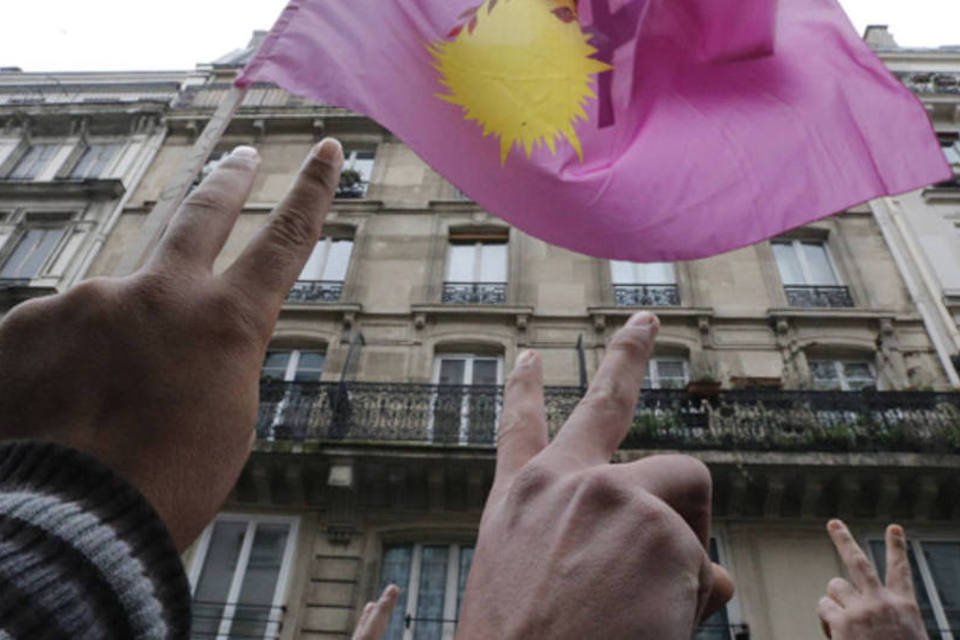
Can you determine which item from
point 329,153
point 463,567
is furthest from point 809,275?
point 329,153

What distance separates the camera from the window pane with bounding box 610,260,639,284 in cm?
1393

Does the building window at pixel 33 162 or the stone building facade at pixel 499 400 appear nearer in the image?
the stone building facade at pixel 499 400

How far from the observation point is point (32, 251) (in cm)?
1553

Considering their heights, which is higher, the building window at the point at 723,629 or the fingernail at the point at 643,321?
the building window at the point at 723,629

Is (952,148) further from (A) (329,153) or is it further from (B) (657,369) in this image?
(A) (329,153)

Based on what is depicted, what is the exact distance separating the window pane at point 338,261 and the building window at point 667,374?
274 inches

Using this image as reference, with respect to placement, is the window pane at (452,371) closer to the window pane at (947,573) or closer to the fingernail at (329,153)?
the window pane at (947,573)

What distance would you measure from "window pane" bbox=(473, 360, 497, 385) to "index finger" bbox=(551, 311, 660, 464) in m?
10.7

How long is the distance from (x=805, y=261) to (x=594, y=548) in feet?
49.4

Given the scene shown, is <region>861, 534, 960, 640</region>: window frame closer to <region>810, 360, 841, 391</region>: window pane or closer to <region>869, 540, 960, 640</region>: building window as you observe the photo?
<region>869, 540, 960, 640</region>: building window

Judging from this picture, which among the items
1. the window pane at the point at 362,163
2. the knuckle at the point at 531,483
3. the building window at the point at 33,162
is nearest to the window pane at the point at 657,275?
the window pane at the point at 362,163

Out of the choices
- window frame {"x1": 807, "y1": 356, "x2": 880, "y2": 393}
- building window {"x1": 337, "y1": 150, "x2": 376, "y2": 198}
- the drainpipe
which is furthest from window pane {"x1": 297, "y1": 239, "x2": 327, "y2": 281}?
the drainpipe

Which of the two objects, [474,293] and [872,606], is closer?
[872,606]

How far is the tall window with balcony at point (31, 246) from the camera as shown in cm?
1495
